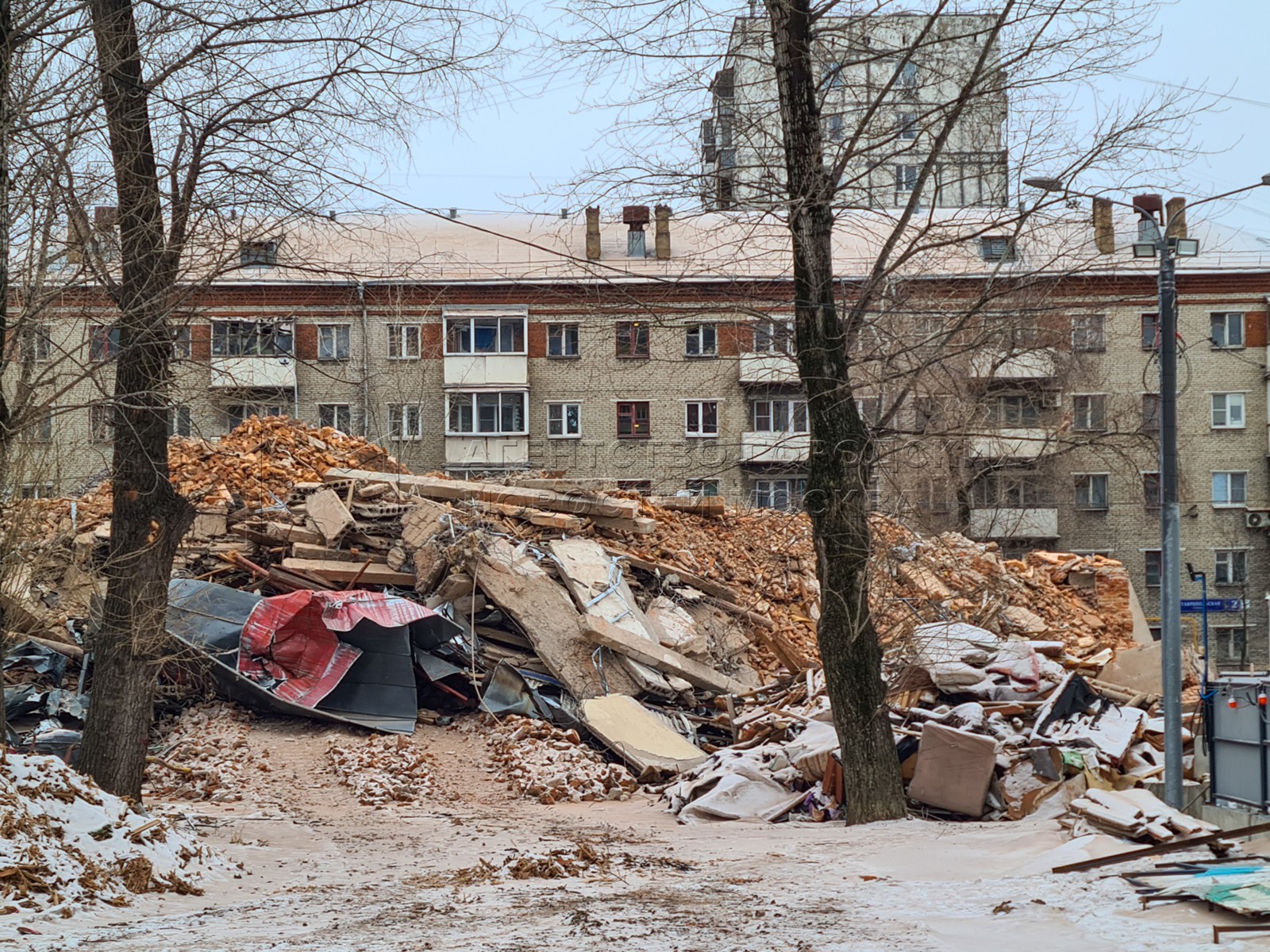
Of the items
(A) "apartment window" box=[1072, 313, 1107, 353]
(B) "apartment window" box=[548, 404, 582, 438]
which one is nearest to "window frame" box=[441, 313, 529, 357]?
(B) "apartment window" box=[548, 404, 582, 438]

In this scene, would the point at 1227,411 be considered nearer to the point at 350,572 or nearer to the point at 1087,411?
the point at 1087,411

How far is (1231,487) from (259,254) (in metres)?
38.1

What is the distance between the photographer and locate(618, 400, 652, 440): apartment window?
4012cm

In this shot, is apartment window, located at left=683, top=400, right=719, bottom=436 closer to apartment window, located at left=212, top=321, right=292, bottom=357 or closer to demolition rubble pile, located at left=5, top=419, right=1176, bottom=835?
demolition rubble pile, located at left=5, top=419, right=1176, bottom=835

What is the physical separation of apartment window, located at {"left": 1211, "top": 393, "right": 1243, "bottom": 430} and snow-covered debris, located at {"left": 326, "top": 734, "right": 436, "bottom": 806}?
3450 centimetres

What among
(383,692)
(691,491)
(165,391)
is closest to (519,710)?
(383,692)

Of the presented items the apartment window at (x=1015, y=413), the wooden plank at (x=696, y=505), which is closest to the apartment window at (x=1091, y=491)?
the apartment window at (x=1015, y=413)

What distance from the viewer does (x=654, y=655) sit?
54.1ft

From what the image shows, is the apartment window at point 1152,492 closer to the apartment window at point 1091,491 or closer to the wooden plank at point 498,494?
the apartment window at point 1091,491

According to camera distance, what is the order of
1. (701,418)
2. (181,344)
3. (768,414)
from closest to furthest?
(181,344), (768,414), (701,418)

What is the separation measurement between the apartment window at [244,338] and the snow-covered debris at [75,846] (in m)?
3.87

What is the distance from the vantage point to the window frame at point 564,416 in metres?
40.3

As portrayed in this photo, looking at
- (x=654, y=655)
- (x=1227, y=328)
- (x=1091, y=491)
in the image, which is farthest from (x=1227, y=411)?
(x=654, y=655)

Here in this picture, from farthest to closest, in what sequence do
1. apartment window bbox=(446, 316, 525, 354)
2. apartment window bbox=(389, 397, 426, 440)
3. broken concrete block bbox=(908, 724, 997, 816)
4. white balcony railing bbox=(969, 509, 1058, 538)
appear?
apartment window bbox=(446, 316, 525, 354) → white balcony railing bbox=(969, 509, 1058, 538) → apartment window bbox=(389, 397, 426, 440) → broken concrete block bbox=(908, 724, 997, 816)
